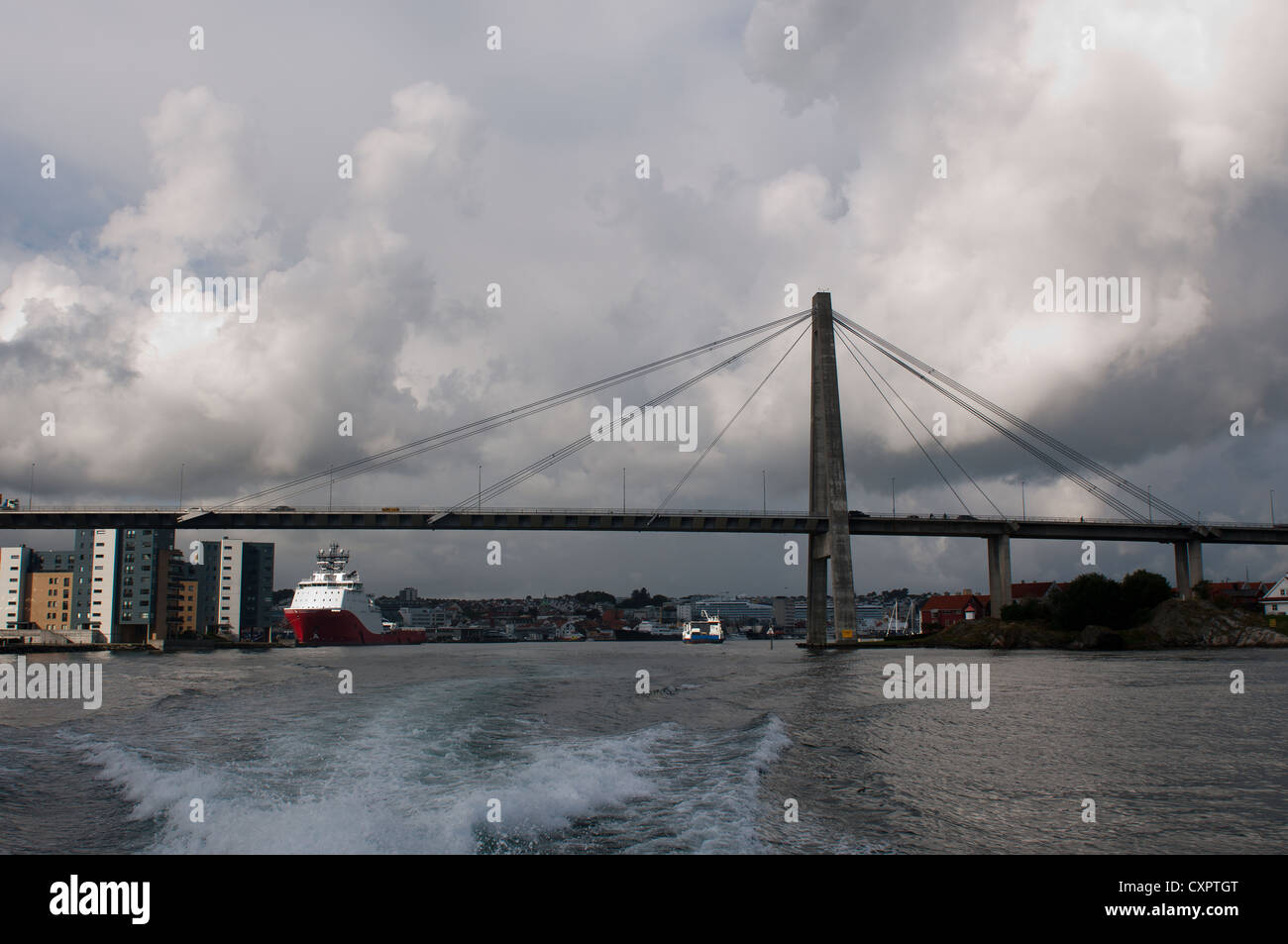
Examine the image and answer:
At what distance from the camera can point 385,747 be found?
46.2 feet

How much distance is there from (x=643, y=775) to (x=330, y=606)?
3648 inches

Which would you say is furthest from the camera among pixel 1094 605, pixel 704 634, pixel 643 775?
pixel 704 634

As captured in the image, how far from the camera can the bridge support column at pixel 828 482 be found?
60656mm

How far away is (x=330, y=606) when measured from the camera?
96250 millimetres

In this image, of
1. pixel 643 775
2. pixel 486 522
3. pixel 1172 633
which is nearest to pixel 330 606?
pixel 486 522

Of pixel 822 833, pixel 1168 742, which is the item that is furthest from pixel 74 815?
pixel 1168 742

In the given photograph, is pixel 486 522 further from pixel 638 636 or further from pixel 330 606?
pixel 638 636

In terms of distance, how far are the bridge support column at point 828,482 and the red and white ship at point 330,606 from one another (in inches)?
2311

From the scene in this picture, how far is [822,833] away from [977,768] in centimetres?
511

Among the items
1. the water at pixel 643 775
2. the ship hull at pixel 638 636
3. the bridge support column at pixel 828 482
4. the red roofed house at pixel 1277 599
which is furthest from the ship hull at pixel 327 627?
the red roofed house at pixel 1277 599

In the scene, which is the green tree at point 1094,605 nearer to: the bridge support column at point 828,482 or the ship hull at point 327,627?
the bridge support column at point 828,482

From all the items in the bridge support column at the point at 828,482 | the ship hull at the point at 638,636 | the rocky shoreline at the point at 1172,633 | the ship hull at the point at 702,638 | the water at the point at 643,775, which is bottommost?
the ship hull at the point at 638,636
